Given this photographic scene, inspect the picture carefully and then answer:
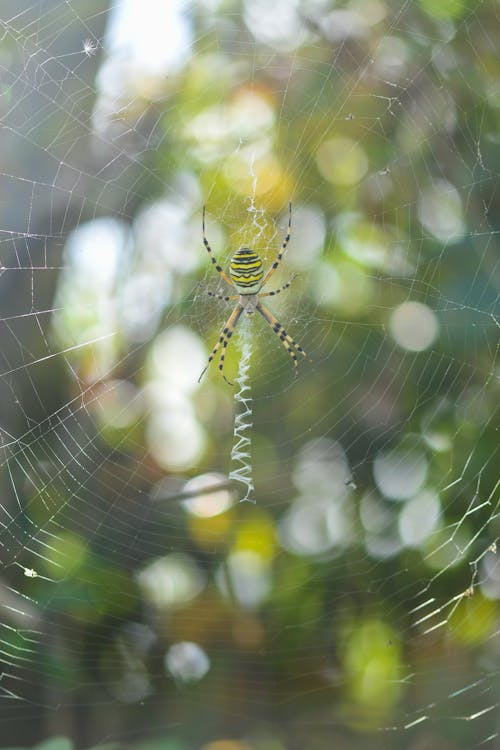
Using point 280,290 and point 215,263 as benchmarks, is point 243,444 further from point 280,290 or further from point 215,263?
point 280,290

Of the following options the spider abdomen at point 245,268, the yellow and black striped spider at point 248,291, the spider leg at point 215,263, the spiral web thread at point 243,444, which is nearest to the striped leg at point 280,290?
the yellow and black striped spider at point 248,291

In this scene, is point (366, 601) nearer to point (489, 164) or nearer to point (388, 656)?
point (388, 656)

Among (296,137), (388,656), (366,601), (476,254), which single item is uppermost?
(296,137)

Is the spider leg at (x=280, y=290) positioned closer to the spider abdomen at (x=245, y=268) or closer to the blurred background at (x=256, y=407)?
the spider abdomen at (x=245, y=268)

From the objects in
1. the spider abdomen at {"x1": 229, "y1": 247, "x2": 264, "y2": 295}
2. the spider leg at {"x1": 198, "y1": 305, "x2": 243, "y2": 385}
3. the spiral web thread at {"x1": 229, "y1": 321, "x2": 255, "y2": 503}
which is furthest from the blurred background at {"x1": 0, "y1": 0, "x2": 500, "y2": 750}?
the spider leg at {"x1": 198, "y1": 305, "x2": 243, "y2": 385}

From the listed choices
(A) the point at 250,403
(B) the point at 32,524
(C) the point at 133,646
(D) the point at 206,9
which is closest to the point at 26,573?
(B) the point at 32,524

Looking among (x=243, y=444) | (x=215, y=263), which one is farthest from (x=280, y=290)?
(x=243, y=444)

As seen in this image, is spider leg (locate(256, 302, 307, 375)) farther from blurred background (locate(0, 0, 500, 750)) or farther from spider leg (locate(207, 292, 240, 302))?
blurred background (locate(0, 0, 500, 750))

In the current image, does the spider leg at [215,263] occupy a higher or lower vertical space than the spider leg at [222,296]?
higher
